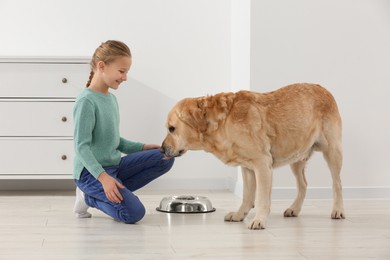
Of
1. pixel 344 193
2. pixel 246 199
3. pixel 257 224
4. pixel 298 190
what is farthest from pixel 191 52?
pixel 257 224

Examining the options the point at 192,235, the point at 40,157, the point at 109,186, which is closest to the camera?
the point at 192,235

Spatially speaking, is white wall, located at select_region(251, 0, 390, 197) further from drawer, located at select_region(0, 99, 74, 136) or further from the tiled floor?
drawer, located at select_region(0, 99, 74, 136)

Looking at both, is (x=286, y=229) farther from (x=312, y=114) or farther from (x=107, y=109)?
(x=107, y=109)

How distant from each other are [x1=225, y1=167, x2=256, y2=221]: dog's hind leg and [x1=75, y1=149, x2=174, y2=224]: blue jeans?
1.58ft

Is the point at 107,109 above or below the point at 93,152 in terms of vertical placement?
above

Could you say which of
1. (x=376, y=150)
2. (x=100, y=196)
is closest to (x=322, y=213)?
(x=376, y=150)

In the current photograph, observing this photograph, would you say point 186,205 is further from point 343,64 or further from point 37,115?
point 343,64

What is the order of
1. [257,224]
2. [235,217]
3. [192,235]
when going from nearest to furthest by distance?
[192,235] < [257,224] < [235,217]

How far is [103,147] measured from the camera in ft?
11.7

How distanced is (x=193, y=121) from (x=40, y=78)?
1.81m

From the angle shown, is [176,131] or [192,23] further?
[192,23]

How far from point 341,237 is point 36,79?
261 centimetres

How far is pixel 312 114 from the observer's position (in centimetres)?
355

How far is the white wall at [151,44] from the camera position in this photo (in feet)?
17.0
